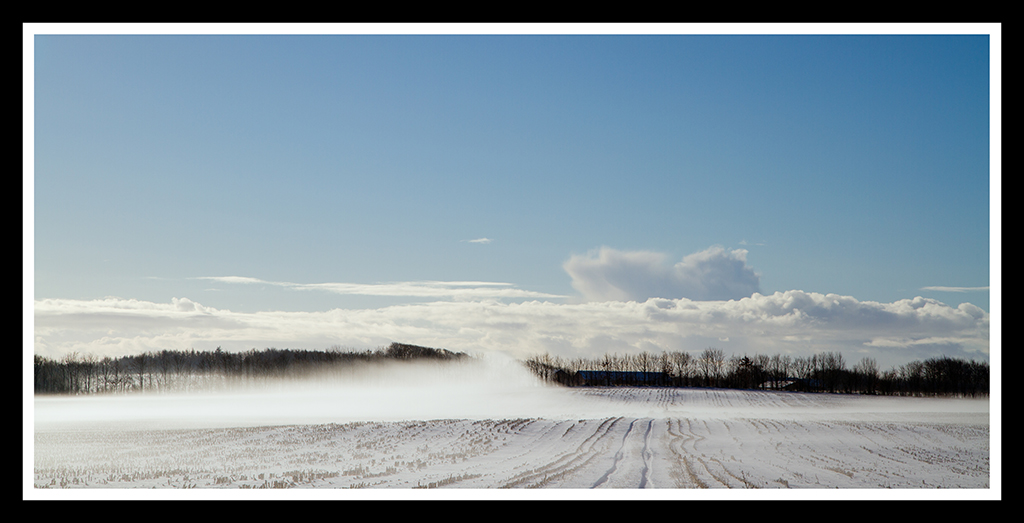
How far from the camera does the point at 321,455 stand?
619 inches

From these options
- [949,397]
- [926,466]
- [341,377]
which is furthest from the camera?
[341,377]

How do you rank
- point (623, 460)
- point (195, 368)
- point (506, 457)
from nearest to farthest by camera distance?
point (623, 460) < point (506, 457) < point (195, 368)

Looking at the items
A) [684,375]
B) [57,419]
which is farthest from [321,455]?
[684,375]

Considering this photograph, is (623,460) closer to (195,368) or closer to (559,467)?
(559,467)

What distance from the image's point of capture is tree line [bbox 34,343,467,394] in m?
62.7

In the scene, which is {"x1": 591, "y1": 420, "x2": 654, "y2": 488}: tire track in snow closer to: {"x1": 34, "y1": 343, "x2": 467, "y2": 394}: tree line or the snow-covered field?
the snow-covered field

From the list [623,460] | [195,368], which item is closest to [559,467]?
[623,460]

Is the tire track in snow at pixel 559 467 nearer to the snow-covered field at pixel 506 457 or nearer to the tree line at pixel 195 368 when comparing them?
the snow-covered field at pixel 506 457

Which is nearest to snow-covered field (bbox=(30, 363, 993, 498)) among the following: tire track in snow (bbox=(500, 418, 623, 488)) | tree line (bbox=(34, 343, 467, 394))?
tire track in snow (bbox=(500, 418, 623, 488))

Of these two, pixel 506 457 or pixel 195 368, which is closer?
pixel 506 457

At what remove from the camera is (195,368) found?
76.5 metres

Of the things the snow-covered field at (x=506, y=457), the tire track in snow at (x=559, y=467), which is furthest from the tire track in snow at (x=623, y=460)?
the tire track in snow at (x=559, y=467)

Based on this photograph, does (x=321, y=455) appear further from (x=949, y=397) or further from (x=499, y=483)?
(x=949, y=397)
